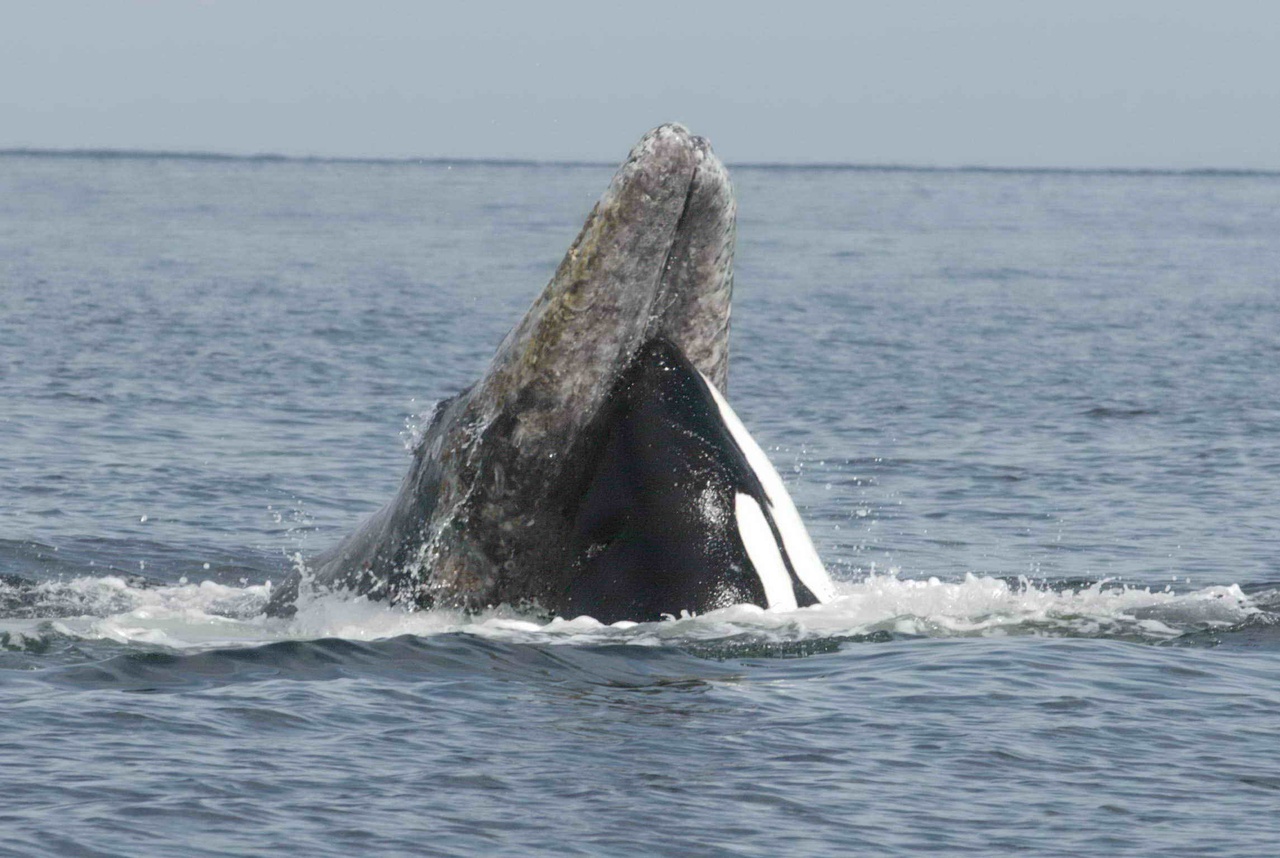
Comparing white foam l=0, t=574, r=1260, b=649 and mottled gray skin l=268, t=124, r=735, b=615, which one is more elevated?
mottled gray skin l=268, t=124, r=735, b=615

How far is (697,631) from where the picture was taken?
9.91 m

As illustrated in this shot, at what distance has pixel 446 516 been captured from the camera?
10.1m

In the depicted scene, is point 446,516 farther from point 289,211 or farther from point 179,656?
point 289,211

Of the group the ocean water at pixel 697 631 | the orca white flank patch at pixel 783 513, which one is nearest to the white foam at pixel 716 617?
the ocean water at pixel 697 631

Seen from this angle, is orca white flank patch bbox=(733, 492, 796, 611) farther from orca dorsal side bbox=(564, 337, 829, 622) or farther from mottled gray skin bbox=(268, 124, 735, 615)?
mottled gray skin bbox=(268, 124, 735, 615)

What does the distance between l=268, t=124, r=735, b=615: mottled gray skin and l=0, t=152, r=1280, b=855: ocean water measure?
33 centimetres

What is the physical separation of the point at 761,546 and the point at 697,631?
57 centimetres

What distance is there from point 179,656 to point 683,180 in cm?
380

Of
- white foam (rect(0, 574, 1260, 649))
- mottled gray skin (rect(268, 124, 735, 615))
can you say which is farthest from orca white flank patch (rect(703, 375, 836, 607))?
mottled gray skin (rect(268, 124, 735, 615))

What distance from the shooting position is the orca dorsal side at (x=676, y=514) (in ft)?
31.8

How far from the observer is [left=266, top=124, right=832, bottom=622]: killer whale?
32.1 ft

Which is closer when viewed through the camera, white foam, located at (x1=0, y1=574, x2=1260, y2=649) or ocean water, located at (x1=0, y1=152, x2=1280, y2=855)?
ocean water, located at (x1=0, y1=152, x2=1280, y2=855)

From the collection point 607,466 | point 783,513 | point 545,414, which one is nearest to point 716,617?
point 783,513

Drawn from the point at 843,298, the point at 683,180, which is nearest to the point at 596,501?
the point at 683,180
